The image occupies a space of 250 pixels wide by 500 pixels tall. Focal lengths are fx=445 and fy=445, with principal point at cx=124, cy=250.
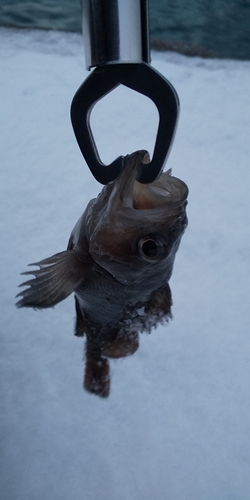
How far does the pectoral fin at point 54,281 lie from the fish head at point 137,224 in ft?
0.19

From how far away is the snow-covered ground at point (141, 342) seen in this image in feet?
4.89

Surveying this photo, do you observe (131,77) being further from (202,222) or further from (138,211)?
(202,222)

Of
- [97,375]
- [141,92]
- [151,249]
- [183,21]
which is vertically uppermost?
[183,21]

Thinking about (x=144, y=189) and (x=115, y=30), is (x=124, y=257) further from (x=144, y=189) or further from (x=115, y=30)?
(x=115, y=30)

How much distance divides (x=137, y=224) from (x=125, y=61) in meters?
0.24

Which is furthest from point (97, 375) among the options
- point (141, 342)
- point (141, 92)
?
point (141, 92)

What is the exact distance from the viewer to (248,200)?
212 cm

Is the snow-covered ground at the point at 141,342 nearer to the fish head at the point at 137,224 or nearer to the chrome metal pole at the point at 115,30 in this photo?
the fish head at the point at 137,224

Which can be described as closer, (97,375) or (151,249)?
(151,249)

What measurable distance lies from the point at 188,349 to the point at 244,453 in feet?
1.32

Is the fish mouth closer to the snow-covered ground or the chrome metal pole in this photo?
the chrome metal pole

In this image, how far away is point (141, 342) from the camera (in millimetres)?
1697

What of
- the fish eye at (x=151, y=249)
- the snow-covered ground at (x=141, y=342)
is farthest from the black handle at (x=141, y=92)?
the snow-covered ground at (x=141, y=342)

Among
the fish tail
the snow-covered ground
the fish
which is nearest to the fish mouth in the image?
the fish
